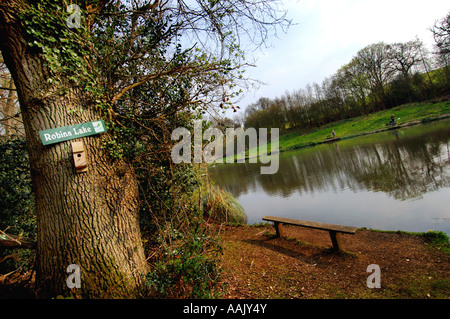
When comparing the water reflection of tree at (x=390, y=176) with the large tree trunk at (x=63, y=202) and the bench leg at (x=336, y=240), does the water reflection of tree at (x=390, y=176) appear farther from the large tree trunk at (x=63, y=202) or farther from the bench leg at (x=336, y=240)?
the large tree trunk at (x=63, y=202)

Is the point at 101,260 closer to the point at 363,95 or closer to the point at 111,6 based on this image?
the point at 111,6

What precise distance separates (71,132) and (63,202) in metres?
0.77

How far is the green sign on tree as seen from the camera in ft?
7.73

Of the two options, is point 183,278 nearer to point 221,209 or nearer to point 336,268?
point 336,268

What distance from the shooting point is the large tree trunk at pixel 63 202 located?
7.57 feet

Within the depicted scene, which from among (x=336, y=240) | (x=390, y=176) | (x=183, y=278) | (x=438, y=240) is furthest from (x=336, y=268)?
(x=390, y=176)

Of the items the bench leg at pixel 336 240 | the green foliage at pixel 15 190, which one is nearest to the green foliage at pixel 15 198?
the green foliage at pixel 15 190

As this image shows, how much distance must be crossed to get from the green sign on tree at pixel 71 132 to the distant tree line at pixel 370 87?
122 ft

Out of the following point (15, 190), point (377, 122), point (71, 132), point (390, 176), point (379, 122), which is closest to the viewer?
point (71, 132)

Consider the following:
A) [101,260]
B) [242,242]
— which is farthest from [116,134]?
[242,242]

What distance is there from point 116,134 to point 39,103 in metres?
0.85

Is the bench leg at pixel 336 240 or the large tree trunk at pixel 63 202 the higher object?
the large tree trunk at pixel 63 202

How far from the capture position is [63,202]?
92.4 inches

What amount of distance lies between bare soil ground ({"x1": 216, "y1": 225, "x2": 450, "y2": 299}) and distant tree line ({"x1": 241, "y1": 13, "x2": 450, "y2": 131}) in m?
34.1
